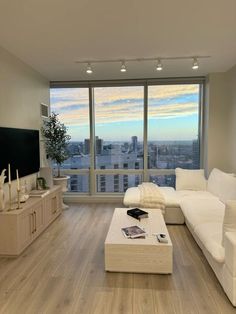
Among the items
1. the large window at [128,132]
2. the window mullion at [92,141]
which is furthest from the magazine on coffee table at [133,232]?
the window mullion at [92,141]

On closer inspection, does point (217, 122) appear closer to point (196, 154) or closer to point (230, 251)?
point (196, 154)

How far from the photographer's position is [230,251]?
212 cm

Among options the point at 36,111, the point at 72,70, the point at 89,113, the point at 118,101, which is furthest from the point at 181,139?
the point at 36,111

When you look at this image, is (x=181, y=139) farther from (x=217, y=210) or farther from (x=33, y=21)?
(x=33, y=21)

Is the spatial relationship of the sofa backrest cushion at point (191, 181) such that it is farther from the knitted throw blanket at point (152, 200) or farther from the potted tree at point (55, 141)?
the potted tree at point (55, 141)

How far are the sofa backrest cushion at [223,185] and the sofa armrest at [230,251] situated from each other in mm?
1578

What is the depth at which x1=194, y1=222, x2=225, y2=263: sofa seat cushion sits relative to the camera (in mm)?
2326

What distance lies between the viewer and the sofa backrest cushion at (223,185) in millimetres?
3742

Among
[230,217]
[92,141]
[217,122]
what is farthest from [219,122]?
[230,217]

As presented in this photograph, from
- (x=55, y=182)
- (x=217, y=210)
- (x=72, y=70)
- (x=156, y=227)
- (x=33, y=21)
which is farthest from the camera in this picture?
(x=55, y=182)

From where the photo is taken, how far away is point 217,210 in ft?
11.5

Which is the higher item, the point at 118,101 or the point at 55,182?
the point at 118,101

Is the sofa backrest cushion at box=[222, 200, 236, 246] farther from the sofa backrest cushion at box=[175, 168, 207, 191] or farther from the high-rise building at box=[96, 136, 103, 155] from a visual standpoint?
the high-rise building at box=[96, 136, 103, 155]

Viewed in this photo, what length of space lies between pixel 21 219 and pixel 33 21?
237cm
